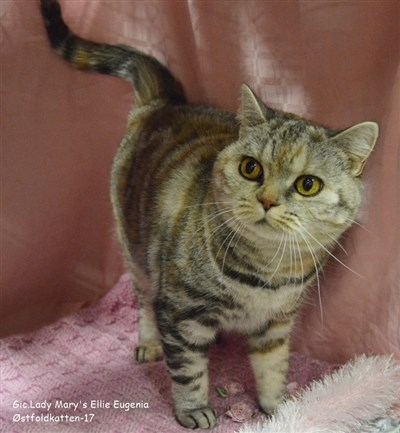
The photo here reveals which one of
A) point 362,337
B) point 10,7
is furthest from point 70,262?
point 362,337

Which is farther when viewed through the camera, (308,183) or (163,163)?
(163,163)

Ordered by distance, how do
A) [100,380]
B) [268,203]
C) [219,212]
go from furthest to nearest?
[100,380]
[219,212]
[268,203]

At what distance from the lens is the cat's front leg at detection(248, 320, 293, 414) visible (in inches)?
51.0

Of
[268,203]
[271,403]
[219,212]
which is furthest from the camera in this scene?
[271,403]

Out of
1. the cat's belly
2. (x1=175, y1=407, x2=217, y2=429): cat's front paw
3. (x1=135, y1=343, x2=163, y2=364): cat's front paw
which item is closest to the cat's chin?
the cat's belly

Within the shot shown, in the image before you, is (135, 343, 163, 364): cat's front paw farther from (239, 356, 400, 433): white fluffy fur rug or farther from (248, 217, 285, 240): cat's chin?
(248, 217, 285, 240): cat's chin

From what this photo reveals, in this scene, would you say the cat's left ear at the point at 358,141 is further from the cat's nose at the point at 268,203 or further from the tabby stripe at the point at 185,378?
the tabby stripe at the point at 185,378

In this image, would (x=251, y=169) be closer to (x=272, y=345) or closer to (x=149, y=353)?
(x=272, y=345)

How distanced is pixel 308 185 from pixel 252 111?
186 millimetres

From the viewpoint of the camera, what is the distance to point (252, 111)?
1153 mm

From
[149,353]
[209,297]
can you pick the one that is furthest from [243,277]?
[149,353]

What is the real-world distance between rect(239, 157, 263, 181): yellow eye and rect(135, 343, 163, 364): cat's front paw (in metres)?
0.55

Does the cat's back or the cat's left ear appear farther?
the cat's back

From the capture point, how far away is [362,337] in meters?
1.34
